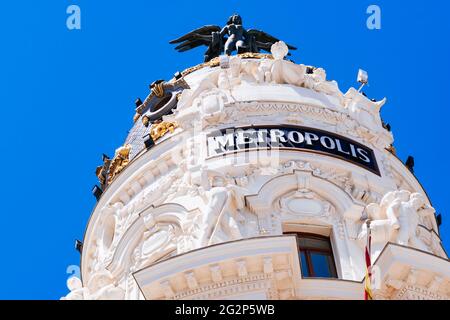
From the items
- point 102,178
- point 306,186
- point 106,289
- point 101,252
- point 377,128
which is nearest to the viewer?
point 106,289

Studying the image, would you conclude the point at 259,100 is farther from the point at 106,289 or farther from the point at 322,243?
the point at 106,289

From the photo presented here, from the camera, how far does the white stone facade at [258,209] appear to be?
66.2 ft

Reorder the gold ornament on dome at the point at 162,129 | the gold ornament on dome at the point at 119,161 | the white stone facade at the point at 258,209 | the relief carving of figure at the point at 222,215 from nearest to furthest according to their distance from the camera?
the white stone facade at the point at 258,209
the relief carving of figure at the point at 222,215
the gold ornament on dome at the point at 162,129
the gold ornament on dome at the point at 119,161

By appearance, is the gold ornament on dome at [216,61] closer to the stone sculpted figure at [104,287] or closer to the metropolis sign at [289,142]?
the metropolis sign at [289,142]

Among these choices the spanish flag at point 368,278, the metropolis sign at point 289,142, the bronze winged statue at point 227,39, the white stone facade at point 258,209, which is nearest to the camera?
the spanish flag at point 368,278

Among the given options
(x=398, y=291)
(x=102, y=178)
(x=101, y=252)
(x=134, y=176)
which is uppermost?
(x=102, y=178)

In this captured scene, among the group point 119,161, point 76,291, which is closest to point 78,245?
point 119,161

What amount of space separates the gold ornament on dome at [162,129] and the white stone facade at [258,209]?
0.60 feet

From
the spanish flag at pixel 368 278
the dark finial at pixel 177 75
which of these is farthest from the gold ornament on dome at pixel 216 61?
the spanish flag at pixel 368 278

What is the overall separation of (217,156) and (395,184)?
14.3 feet

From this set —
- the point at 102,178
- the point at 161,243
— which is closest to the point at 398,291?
the point at 161,243

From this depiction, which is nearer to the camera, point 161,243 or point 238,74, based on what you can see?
point 161,243

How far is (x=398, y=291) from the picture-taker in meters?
20.1

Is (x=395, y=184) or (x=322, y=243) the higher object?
(x=395, y=184)
